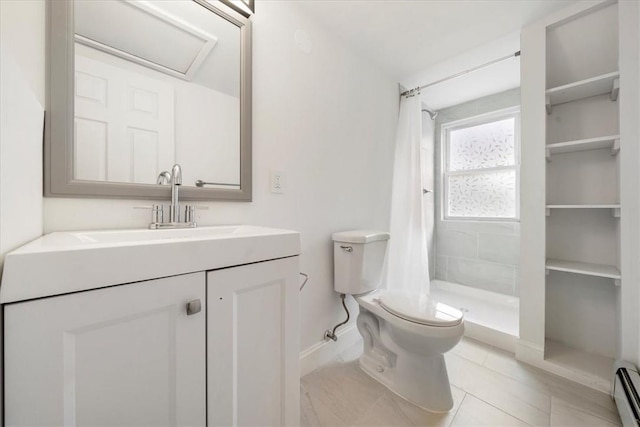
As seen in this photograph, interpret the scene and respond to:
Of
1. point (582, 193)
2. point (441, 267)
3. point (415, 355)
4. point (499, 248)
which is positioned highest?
point (582, 193)

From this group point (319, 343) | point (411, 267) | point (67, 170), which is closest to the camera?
point (67, 170)

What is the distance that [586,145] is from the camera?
147 centimetres

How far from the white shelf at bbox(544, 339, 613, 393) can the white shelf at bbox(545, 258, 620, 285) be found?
507 mm

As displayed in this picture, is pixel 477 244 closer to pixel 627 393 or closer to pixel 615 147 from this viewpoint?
pixel 615 147

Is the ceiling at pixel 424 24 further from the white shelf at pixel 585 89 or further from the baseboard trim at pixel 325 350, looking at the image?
the baseboard trim at pixel 325 350

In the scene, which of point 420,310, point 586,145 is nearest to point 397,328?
point 420,310

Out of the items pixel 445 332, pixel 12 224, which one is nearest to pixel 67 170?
pixel 12 224

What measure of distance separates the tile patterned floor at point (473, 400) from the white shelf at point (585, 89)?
1.66m

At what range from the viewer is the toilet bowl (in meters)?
1.14

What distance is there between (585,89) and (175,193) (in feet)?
7.67

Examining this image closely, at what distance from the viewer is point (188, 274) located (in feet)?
2.03

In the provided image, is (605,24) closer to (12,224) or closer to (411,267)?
(411,267)

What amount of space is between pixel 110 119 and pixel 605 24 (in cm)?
253

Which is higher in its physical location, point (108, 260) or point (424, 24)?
point (424, 24)
